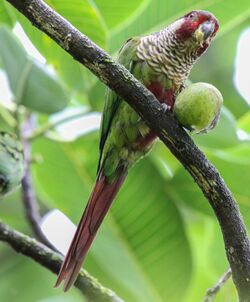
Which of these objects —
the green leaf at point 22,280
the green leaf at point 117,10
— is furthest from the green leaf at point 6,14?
the green leaf at point 22,280

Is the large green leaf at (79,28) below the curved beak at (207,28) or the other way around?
below

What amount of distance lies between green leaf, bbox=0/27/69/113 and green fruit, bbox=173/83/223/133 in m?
0.75

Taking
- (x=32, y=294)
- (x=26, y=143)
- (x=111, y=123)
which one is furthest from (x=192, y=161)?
(x=32, y=294)

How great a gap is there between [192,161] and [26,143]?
3.34ft

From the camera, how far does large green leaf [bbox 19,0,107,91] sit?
7.15ft

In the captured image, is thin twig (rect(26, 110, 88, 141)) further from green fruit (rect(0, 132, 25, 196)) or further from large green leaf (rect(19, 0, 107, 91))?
green fruit (rect(0, 132, 25, 196))

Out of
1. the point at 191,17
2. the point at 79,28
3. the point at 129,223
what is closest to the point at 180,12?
the point at 191,17

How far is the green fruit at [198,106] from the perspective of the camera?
157 cm

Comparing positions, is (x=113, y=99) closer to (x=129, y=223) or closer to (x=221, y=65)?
(x=129, y=223)

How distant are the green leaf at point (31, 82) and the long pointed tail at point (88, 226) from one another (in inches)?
11.5

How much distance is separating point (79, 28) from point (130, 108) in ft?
1.04

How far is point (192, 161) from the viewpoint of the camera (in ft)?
5.01

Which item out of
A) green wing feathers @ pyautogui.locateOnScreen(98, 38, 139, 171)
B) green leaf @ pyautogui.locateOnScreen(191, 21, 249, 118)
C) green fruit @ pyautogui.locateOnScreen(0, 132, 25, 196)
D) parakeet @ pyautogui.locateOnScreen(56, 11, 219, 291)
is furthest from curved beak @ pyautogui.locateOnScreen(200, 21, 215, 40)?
green leaf @ pyautogui.locateOnScreen(191, 21, 249, 118)

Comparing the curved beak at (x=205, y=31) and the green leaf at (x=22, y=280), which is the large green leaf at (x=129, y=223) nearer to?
the green leaf at (x=22, y=280)
